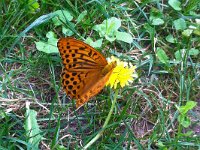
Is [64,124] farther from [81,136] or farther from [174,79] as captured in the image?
[174,79]

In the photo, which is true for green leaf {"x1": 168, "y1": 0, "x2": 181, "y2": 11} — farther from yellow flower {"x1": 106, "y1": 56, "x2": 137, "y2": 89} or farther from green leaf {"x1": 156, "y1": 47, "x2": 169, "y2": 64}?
yellow flower {"x1": 106, "y1": 56, "x2": 137, "y2": 89}

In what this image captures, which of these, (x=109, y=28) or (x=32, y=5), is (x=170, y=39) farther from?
(x=32, y=5)

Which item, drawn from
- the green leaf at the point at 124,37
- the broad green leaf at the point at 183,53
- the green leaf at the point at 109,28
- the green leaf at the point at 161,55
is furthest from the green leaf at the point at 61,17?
the broad green leaf at the point at 183,53

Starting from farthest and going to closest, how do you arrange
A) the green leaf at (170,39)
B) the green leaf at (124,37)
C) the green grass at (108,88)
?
1. the green leaf at (170,39)
2. the green leaf at (124,37)
3. the green grass at (108,88)

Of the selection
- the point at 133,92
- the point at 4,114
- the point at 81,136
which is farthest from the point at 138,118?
the point at 4,114

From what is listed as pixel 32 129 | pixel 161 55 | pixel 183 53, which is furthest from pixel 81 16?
pixel 32 129

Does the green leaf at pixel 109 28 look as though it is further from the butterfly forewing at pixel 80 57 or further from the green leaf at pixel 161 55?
the butterfly forewing at pixel 80 57

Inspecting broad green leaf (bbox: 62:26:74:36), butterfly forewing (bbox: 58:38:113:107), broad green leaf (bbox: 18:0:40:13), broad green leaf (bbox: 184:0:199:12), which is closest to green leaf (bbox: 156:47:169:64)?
broad green leaf (bbox: 184:0:199:12)
